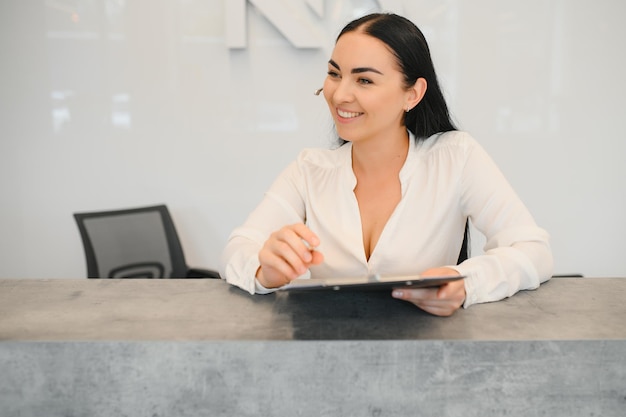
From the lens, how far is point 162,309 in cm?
110

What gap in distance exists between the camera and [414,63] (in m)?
1.83

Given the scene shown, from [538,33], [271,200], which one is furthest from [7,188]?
[538,33]

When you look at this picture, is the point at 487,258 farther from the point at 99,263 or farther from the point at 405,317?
the point at 99,263

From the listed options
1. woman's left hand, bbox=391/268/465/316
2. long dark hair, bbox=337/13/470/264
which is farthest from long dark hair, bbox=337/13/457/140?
woman's left hand, bbox=391/268/465/316

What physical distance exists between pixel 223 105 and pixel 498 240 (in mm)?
2539

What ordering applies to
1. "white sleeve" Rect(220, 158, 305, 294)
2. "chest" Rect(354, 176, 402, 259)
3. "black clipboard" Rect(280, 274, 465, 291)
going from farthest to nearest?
1. "chest" Rect(354, 176, 402, 259)
2. "white sleeve" Rect(220, 158, 305, 294)
3. "black clipboard" Rect(280, 274, 465, 291)

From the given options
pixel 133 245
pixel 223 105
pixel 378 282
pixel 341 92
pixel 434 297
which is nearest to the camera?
pixel 378 282

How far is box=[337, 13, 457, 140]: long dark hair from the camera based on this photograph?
1795 millimetres

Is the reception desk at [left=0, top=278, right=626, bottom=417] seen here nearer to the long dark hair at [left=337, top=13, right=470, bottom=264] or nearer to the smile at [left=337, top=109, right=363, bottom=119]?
the smile at [left=337, top=109, right=363, bottom=119]

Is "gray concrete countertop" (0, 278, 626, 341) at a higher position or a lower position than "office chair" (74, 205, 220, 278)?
higher

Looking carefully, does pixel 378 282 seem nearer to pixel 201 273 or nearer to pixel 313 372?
pixel 313 372

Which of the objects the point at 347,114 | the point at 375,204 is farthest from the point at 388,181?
the point at 347,114

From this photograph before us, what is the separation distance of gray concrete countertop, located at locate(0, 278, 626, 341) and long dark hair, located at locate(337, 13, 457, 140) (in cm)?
84

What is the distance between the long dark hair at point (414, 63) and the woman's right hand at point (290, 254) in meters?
0.83
